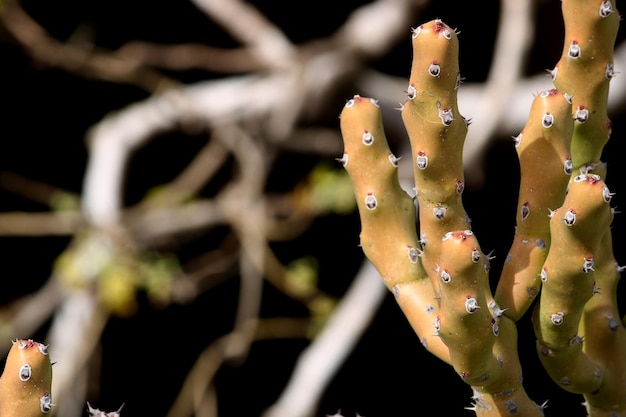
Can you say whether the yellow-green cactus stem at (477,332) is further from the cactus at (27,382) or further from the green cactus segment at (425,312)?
the cactus at (27,382)

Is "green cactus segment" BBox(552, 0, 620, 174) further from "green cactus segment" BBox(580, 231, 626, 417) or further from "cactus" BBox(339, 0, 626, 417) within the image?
→ "green cactus segment" BBox(580, 231, 626, 417)

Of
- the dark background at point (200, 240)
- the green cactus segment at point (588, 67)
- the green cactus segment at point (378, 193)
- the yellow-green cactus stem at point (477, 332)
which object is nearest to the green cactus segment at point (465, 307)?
the yellow-green cactus stem at point (477, 332)

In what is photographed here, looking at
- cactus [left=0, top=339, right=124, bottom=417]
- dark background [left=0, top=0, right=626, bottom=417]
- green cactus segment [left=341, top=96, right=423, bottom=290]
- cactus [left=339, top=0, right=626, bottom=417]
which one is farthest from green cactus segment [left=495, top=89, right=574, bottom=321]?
dark background [left=0, top=0, right=626, bottom=417]

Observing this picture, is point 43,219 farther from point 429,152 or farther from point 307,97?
point 429,152

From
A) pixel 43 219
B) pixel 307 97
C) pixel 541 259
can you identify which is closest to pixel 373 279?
pixel 307 97

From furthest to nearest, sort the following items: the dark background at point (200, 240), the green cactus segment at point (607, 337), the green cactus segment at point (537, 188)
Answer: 1. the dark background at point (200, 240)
2. the green cactus segment at point (607, 337)
3. the green cactus segment at point (537, 188)

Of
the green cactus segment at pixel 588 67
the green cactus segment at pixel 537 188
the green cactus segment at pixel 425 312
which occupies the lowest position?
the green cactus segment at pixel 425 312
